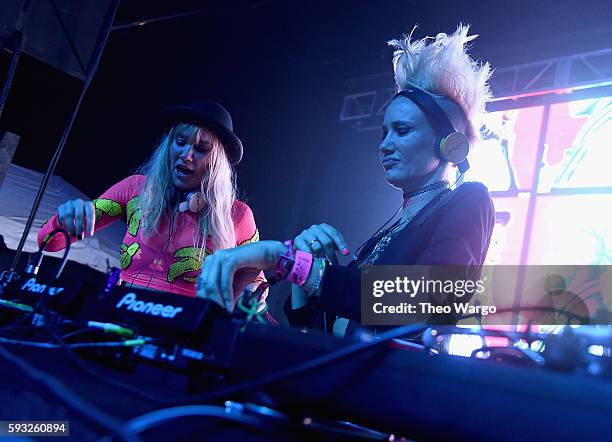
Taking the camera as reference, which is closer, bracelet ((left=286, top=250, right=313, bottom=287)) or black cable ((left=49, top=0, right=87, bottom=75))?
bracelet ((left=286, top=250, right=313, bottom=287))

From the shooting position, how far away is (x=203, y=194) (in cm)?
212

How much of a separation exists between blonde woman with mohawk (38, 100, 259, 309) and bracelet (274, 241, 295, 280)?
42.7 inches

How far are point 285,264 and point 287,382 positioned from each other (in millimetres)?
337

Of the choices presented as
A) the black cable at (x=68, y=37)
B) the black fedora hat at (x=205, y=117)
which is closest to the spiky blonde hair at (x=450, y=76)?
the black fedora hat at (x=205, y=117)

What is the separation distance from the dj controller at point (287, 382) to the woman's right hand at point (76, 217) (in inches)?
28.0

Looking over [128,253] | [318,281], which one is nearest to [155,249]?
[128,253]

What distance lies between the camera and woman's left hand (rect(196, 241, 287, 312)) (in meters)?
0.75

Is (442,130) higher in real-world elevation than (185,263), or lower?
higher

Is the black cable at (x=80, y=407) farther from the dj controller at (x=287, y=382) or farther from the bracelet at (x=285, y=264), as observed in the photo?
the bracelet at (x=285, y=264)

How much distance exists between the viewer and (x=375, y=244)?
50.8 inches

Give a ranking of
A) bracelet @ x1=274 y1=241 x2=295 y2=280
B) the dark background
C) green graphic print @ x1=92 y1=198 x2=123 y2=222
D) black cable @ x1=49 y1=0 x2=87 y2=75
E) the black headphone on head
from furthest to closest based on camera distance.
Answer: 1. the dark background
2. black cable @ x1=49 y1=0 x2=87 y2=75
3. green graphic print @ x1=92 y1=198 x2=123 y2=222
4. the black headphone on head
5. bracelet @ x1=274 y1=241 x2=295 y2=280

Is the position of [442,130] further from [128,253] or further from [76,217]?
[128,253]

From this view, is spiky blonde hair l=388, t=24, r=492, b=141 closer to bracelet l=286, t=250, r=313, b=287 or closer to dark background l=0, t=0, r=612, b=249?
bracelet l=286, t=250, r=313, b=287

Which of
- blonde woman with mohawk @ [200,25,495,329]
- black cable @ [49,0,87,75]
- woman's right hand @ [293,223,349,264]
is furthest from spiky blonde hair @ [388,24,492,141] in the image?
black cable @ [49,0,87,75]
